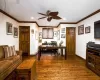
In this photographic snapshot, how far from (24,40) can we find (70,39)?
3382 mm

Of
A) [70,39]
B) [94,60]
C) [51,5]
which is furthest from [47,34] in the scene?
[94,60]

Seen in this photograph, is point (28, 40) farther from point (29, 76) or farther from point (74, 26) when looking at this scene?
point (29, 76)

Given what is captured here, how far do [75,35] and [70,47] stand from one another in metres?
0.97

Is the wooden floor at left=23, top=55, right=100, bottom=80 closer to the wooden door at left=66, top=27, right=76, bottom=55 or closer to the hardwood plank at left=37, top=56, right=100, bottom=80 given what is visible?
the hardwood plank at left=37, top=56, right=100, bottom=80

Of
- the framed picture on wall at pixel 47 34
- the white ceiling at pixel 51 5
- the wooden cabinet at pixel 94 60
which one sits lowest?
the wooden cabinet at pixel 94 60

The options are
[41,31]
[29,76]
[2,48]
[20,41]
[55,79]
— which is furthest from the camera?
[41,31]

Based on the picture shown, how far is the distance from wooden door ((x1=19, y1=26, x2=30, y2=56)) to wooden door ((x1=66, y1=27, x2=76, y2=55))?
2.87 m

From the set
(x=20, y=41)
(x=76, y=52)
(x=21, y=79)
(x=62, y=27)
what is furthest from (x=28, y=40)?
(x=21, y=79)

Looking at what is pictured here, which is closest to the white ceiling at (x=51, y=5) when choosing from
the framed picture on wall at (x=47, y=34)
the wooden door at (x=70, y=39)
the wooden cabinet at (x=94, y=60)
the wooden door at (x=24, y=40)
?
the wooden cabinet at (x=94, y=60)

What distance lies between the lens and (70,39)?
7.36m

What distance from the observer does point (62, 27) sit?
289 inches

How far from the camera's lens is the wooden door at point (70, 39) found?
7.35 m

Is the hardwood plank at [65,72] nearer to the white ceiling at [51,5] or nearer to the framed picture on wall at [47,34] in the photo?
the white ceiling at [51,5]

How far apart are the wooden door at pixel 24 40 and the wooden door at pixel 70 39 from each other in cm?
287
